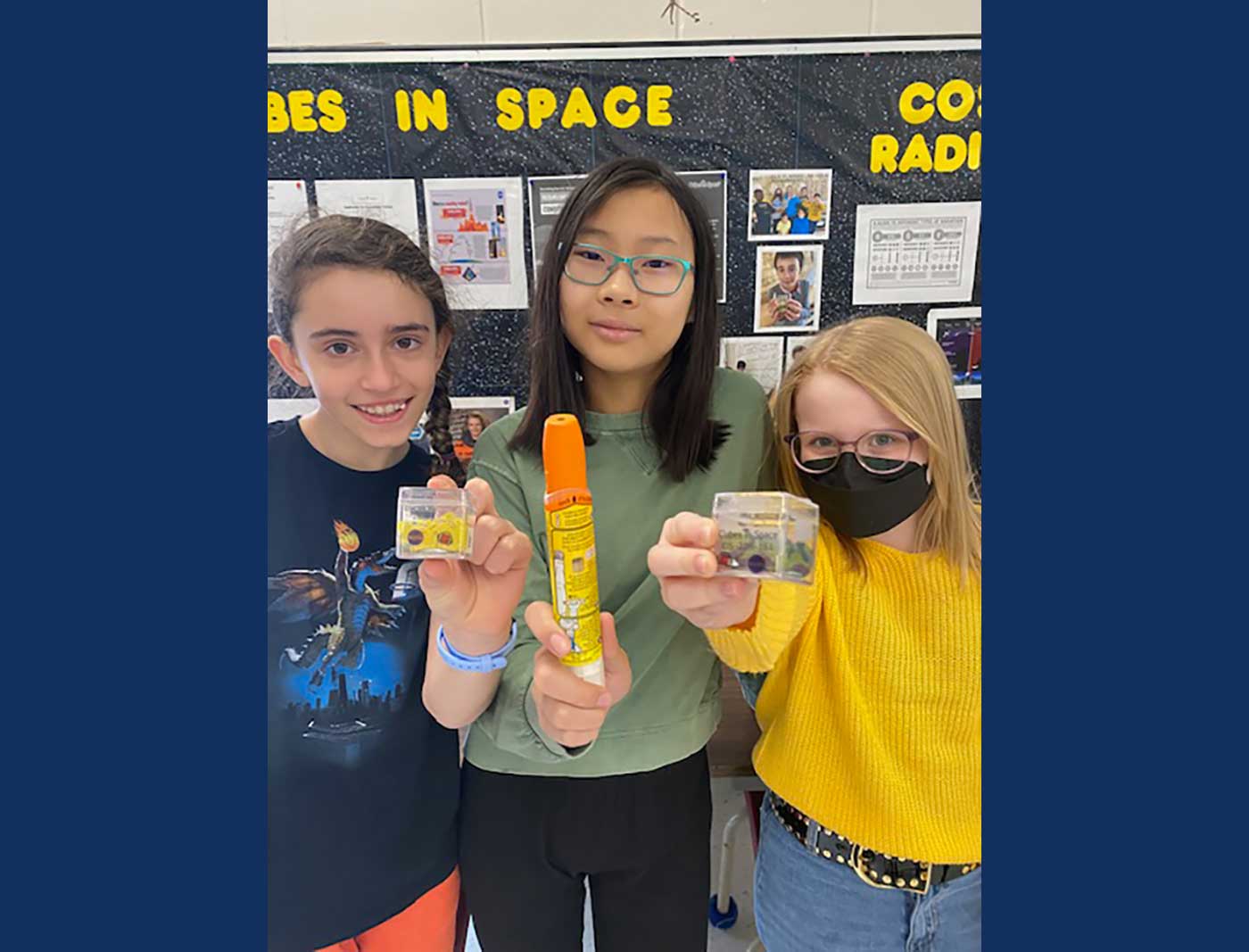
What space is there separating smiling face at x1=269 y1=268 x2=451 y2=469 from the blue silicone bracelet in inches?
11.8

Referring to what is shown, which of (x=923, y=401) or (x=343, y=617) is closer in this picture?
(x=923, y=401)

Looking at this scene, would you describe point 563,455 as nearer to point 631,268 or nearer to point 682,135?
point 631,268

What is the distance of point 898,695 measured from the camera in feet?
3.15

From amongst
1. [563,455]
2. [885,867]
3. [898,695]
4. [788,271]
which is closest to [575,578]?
[563,455]

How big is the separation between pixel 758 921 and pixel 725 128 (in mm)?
1294

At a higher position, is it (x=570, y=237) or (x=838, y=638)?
(x=570, y=237)

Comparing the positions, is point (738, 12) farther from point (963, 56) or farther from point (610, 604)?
point (610, 604)

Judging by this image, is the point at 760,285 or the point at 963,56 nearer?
the point at 963,56

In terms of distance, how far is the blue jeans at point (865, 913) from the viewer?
95cm

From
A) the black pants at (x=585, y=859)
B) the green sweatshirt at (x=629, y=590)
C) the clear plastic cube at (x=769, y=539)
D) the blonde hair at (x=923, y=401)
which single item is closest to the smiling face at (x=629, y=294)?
the green sweatshirt at (x=629, y=590)

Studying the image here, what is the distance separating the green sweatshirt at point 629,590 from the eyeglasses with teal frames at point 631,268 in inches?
7.6

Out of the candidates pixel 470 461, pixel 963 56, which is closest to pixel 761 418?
pixel 470 461

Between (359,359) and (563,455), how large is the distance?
402 millimetres

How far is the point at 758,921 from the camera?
107 cm
